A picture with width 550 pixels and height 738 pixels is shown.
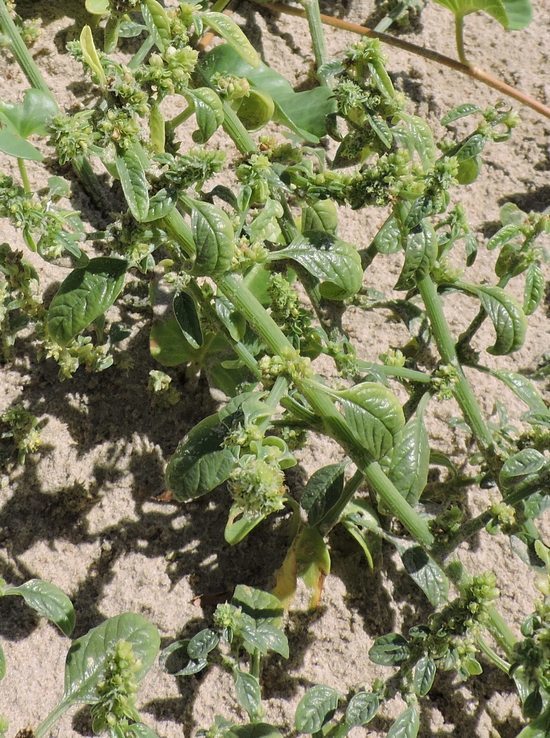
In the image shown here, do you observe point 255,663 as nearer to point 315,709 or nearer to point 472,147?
point 315,709

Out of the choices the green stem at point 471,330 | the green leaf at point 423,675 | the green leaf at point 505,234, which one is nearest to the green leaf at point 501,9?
the green leaf at point 505,234

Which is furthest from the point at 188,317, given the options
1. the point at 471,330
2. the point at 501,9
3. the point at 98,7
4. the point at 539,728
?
the point at 501,9

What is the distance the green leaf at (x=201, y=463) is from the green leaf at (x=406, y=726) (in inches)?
25.1

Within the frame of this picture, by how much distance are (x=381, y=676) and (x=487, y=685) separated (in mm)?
261

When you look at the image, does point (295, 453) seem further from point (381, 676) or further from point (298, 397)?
point (381, 676)

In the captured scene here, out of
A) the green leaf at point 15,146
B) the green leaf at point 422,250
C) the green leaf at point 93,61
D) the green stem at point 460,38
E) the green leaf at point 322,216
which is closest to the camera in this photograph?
the green leaf at point 93,61

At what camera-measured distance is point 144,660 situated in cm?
171

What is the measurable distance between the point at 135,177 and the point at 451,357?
2.78 feet

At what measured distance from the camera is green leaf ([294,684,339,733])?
5.58 feet

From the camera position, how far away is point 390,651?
1702 mm

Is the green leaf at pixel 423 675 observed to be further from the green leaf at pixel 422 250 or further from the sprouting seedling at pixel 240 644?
the green leaf at pixel 422 250

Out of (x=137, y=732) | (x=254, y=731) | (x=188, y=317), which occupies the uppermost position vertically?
(x=188, y=317)

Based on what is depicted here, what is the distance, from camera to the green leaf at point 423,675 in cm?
163

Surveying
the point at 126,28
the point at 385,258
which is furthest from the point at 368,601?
the point at 126,28
